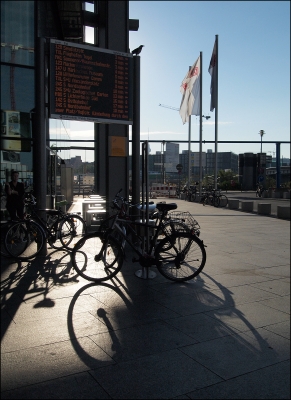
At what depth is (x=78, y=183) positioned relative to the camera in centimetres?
2330

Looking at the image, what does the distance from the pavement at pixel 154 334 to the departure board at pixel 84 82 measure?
254cm

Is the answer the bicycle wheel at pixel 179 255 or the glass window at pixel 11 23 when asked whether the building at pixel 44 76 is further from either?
the bicycle wheel at pixel 179 255

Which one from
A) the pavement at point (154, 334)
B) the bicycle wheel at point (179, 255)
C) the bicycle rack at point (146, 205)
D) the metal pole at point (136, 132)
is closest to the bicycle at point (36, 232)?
the pavement at point (154, 334)

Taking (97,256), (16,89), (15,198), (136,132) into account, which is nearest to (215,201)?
(136,132)

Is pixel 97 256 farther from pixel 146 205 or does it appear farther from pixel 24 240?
pixel 24 240

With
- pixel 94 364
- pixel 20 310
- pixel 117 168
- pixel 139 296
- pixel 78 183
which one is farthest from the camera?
pixel 78 183

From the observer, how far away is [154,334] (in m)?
3.21

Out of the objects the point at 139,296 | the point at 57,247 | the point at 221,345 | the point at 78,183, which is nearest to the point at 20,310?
the point at 139,296

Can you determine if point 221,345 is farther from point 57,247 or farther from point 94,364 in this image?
point 57,247

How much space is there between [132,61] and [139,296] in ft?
13.1

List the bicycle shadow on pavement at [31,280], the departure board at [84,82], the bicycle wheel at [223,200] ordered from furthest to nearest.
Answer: the bicycle wheel at [223,200] < the departure board at [84,82] < the bicycle shadow on pavement at [31,280]

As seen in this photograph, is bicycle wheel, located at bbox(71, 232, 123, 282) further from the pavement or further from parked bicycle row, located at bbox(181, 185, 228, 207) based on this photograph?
parked bicycle row, located at bbox(181, 185, 228, 207)

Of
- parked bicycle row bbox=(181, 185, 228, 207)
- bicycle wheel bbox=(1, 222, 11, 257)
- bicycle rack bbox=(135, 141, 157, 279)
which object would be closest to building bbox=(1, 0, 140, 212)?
bicycle wheel bbox=(1, 222, 11, 257)

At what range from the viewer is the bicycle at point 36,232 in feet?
19.9
